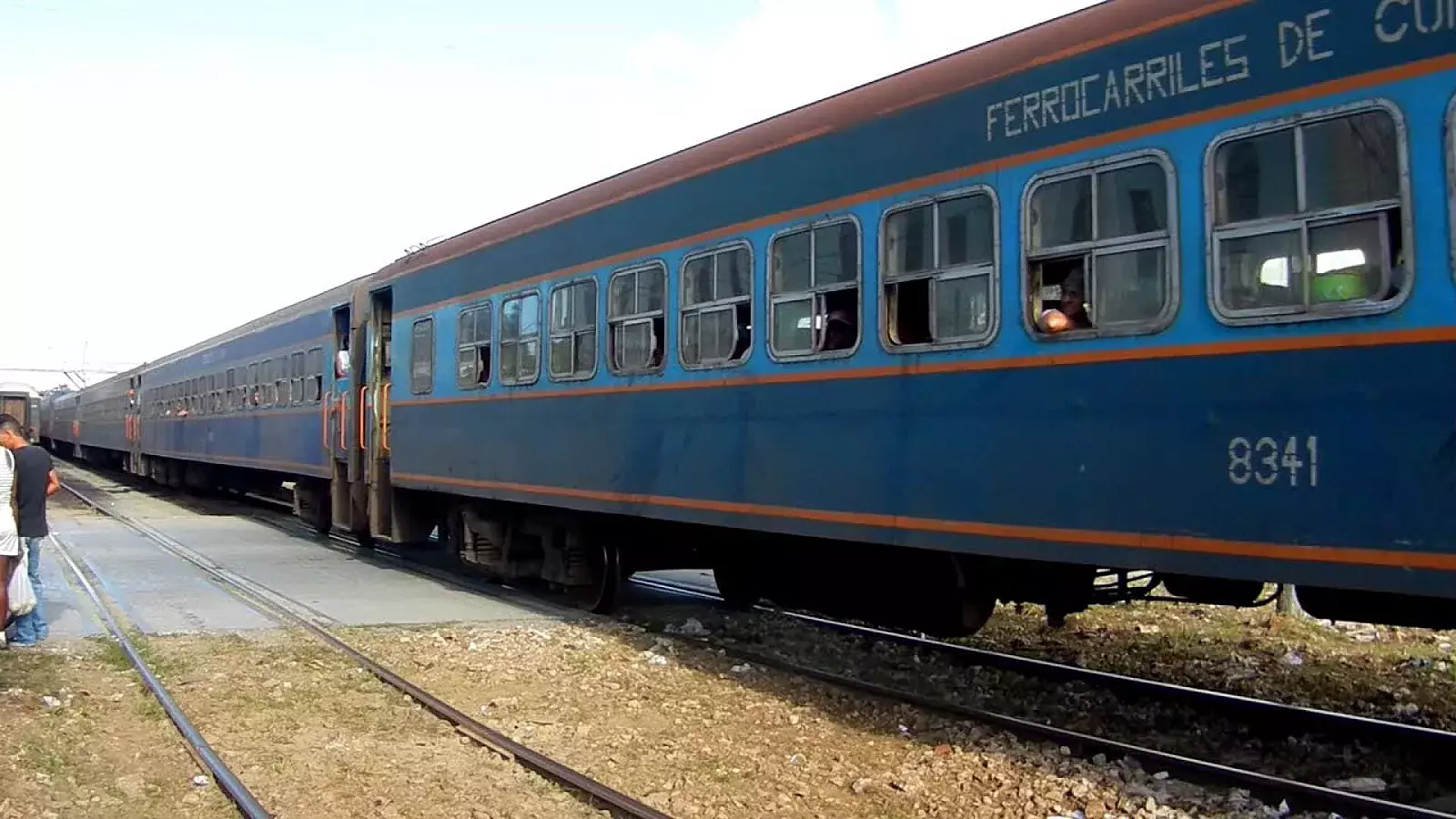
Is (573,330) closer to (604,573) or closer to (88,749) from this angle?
(604,573)

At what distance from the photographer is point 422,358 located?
1222 centimetres

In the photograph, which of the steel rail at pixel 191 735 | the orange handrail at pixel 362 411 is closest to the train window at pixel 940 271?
the steel rail at pixel 191 735

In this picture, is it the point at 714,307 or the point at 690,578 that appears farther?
the point at 690,578

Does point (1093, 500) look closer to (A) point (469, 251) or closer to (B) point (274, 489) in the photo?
(A) point (469, 251)

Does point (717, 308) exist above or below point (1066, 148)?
below

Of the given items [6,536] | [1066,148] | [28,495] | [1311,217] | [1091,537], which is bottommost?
[6,536]

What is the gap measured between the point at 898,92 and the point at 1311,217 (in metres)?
2.58

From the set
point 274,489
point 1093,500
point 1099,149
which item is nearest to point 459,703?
point 1093,500

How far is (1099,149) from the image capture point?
509 cm

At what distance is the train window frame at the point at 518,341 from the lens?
981 centimetres

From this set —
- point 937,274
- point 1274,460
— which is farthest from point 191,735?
point 1274,460

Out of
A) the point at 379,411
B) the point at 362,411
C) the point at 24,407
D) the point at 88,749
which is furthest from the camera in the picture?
the point at 24,407

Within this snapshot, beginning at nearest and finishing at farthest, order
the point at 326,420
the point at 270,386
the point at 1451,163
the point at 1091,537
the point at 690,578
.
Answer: the point at 1451,163 < the point at 1091,537 < the point at 690,578 < the point at 326,420 < the point at 270,386

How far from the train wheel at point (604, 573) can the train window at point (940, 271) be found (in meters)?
4.24
